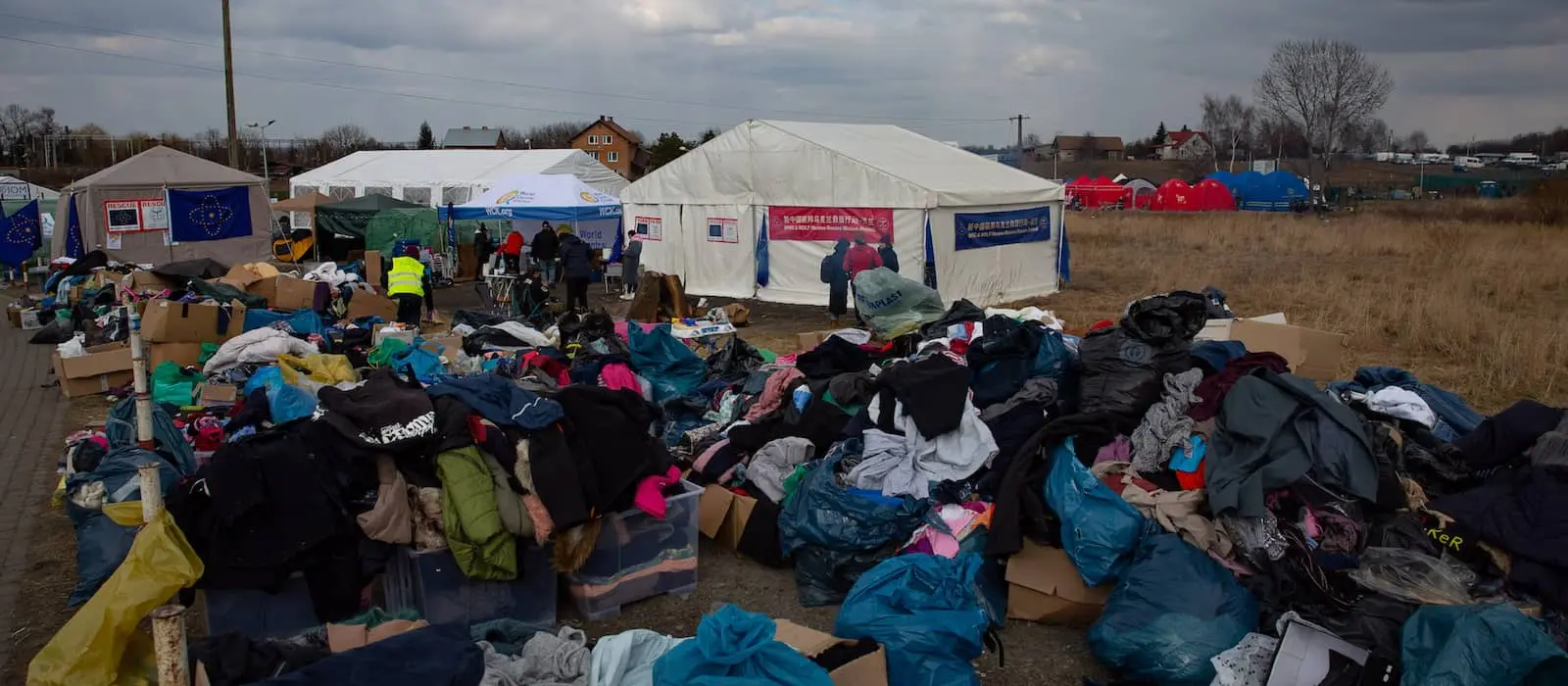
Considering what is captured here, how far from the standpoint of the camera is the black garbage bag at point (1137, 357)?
603cm

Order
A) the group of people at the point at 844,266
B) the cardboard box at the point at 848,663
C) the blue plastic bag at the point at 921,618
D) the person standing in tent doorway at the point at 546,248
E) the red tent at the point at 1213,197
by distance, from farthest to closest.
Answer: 1. the red tent at the point at 1213,197
2. the person standing in tent doorway at the point at 546,248
3. the group of people at the point at 844,266
4. the blue plastic bag at the point at 921,618
5. the cardboard box at the point at 848,663

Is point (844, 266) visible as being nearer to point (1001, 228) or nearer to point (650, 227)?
point (1001, 228)

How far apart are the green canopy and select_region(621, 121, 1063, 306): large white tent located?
29.4 ft

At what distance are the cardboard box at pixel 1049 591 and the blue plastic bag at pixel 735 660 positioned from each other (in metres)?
2.14

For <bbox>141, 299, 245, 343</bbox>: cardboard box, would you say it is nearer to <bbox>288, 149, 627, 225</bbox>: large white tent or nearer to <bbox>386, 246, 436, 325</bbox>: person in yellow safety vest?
<bbox>386, 246, 436, 325</bbox>: person in yellow safety vest

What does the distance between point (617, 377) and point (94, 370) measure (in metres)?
6.12

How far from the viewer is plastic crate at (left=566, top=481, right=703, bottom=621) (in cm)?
525

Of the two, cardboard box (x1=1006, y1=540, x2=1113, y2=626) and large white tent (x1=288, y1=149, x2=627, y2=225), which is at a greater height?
large white tent (x1=288, y1=149, x2=627, y2=225)

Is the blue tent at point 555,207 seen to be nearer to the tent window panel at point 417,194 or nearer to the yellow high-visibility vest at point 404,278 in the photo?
the yellow high-visibility vest at point 404,278

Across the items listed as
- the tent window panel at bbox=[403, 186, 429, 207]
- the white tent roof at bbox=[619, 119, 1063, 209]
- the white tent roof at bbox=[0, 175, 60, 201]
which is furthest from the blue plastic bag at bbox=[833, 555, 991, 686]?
the white tent roof at bbox=[0, 175, 60, 201]

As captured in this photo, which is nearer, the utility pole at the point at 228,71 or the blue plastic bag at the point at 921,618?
the blue plastic bag at the point at 921,618

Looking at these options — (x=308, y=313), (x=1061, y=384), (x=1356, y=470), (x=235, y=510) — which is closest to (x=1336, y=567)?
(x=1356, y=470)

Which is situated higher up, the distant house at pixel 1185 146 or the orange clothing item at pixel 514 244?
the distant house at pixel 1185 146

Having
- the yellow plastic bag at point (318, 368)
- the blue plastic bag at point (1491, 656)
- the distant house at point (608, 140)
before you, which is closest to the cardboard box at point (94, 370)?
the yellow plastic bag at point (318, 368)
